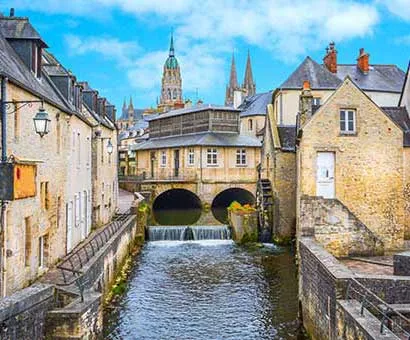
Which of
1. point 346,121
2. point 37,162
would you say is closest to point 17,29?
point 37,162

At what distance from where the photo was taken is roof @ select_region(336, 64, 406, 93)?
1565 inches

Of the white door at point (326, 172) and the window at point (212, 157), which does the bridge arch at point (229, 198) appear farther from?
the white door at point (326, 172)

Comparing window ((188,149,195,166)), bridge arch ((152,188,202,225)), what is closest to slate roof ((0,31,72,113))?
bridge arch ((152,188,202,225))

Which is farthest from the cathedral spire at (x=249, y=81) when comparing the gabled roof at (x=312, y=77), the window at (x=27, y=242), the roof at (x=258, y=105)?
the window at (x=27, y=242)

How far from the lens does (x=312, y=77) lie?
36562mm

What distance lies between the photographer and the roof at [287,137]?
25.3m

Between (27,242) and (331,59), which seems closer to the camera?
(27,242)

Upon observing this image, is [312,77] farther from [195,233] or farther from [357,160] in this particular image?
[357,160]

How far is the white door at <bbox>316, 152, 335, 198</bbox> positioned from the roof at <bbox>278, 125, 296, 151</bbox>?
6.05 meters

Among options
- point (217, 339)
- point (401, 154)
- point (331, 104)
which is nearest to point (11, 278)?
point (217, 339)

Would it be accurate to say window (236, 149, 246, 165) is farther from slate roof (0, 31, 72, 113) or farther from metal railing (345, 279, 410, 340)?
metal railing (345, 279, 410, 340)

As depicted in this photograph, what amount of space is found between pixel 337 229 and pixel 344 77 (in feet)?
64.8

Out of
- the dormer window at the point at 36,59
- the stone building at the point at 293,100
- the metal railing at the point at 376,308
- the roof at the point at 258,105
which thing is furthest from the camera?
the roof at the point at 258,105

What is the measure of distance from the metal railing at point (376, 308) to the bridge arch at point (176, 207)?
84.7ft
